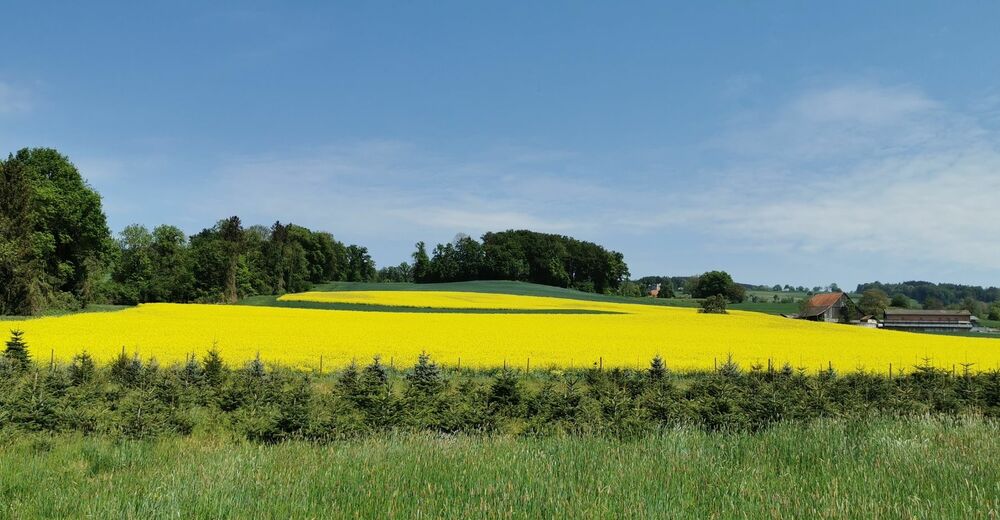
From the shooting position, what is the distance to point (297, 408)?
436 inches

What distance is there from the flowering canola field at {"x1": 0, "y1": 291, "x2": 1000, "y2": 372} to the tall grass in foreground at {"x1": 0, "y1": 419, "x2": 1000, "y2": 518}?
1268 centimetres

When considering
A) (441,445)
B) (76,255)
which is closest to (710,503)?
(441,445)

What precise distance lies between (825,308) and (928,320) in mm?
12561

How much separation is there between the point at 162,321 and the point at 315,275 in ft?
284

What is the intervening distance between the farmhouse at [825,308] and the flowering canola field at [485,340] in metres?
43.9

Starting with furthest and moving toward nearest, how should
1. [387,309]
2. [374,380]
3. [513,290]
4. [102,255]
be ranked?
[513,290], [102,255], [387,309], [374,380]

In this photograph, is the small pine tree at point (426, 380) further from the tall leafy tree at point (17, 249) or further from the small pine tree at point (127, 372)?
the tall leafy tree at point (17, 249)

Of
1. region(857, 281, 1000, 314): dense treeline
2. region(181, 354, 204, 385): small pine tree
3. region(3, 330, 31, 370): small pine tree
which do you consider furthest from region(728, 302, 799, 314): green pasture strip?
region(3, 330, 31, 370): small pine tree

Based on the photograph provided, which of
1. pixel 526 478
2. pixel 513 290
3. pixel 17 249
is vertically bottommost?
pixel 526 478

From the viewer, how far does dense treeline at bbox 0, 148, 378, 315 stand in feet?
158

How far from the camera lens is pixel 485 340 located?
32688 mm

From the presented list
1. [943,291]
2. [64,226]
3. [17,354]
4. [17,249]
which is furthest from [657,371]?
[943,291]

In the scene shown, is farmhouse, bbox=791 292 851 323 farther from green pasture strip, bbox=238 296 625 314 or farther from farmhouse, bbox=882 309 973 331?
green pasture strip, bbox=238 296 625 314

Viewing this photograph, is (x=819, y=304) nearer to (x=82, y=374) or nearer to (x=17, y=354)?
(x=82, y=374)
